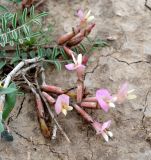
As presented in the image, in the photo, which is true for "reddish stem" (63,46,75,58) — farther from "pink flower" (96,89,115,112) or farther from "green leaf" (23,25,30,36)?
"pink flower" (96,89,115,112)

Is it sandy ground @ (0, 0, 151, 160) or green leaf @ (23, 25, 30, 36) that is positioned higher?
green leaf @ (23, 25, 30, 36)

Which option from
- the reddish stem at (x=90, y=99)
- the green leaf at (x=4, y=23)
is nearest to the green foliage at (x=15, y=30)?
the green leaf at (x=4, y=23)

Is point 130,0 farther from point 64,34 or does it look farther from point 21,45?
point 21,45

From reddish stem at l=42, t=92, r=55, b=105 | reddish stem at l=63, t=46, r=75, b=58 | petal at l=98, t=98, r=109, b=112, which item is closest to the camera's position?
petal at l=98, t=98, r=109, b=112

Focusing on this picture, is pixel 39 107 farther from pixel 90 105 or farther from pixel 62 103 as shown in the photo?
pixel 90 105

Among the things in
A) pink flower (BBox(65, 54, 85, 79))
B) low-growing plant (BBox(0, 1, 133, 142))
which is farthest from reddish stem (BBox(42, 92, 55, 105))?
pink flower (BBox(65, 54, 85, 79))

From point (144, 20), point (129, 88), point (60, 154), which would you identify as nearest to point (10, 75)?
point (60, 154)

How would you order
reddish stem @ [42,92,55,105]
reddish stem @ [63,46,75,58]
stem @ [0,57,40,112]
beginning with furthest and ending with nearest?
reddish stem @ [63,46,75,58]
reddish stem @ [42,92,55,105]
stem @ [0,57,40,112]
